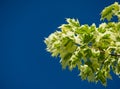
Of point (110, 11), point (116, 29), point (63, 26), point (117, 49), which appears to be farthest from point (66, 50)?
point (110, 11)

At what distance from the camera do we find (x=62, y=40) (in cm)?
383

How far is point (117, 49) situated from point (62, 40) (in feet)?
3.16

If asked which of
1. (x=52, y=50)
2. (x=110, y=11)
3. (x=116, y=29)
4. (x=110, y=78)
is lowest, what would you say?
(x=110, y=78)

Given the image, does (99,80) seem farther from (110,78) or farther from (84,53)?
(84,53)

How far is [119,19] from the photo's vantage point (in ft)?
15.7

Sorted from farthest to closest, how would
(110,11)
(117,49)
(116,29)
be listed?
(110,11)
(116,29)
(117,49)

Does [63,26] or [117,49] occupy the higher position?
[63,26]

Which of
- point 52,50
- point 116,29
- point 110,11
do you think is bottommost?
point 52,50

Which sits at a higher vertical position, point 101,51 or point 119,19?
point 119,19

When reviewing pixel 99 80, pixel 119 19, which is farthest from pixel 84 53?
pixel 119 19

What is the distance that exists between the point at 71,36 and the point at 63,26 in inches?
15.9

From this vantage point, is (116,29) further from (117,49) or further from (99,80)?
Answer: (99,80)

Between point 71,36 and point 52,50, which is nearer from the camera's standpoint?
point 71,36

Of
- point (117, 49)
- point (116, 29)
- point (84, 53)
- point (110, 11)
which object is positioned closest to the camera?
point (84, 53)
